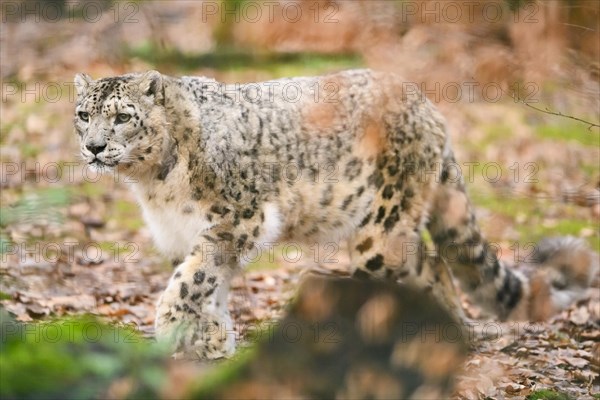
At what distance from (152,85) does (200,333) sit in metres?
1.73

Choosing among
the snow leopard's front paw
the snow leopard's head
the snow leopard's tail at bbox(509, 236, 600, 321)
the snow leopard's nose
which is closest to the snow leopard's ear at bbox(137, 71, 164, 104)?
the snow leopard's head

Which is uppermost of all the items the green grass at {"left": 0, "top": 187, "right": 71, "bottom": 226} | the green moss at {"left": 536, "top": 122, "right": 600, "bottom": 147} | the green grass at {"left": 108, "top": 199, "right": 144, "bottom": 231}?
the green grass at {"left": 0, "top": 187, "right": 71, "bottom": 226}

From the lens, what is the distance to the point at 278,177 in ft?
24.7

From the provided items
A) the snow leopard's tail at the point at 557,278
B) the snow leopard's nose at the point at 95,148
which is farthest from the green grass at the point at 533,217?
the snow leopard's nose at the point at 95,148

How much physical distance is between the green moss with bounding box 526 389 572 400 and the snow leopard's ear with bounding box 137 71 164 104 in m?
3.20

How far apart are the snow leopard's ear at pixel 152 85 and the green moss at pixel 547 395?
3.20 m

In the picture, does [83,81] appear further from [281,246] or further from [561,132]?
[561,132]

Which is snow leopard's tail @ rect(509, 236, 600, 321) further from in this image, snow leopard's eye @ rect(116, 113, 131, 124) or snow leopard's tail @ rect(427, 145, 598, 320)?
snow leopard's eye @ rect(116, 113, 131, 124)

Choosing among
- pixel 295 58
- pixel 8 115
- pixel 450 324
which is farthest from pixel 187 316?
pixel 295 58

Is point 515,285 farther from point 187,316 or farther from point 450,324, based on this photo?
point 450,324

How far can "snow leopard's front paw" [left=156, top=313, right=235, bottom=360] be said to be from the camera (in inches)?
263

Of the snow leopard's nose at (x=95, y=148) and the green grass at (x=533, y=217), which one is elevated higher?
the snow leopard's nose at (x=95, y=148)

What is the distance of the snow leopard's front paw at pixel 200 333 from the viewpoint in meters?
6.68

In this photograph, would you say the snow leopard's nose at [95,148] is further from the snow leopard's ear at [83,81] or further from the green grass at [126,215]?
the green grass at [126,215]
